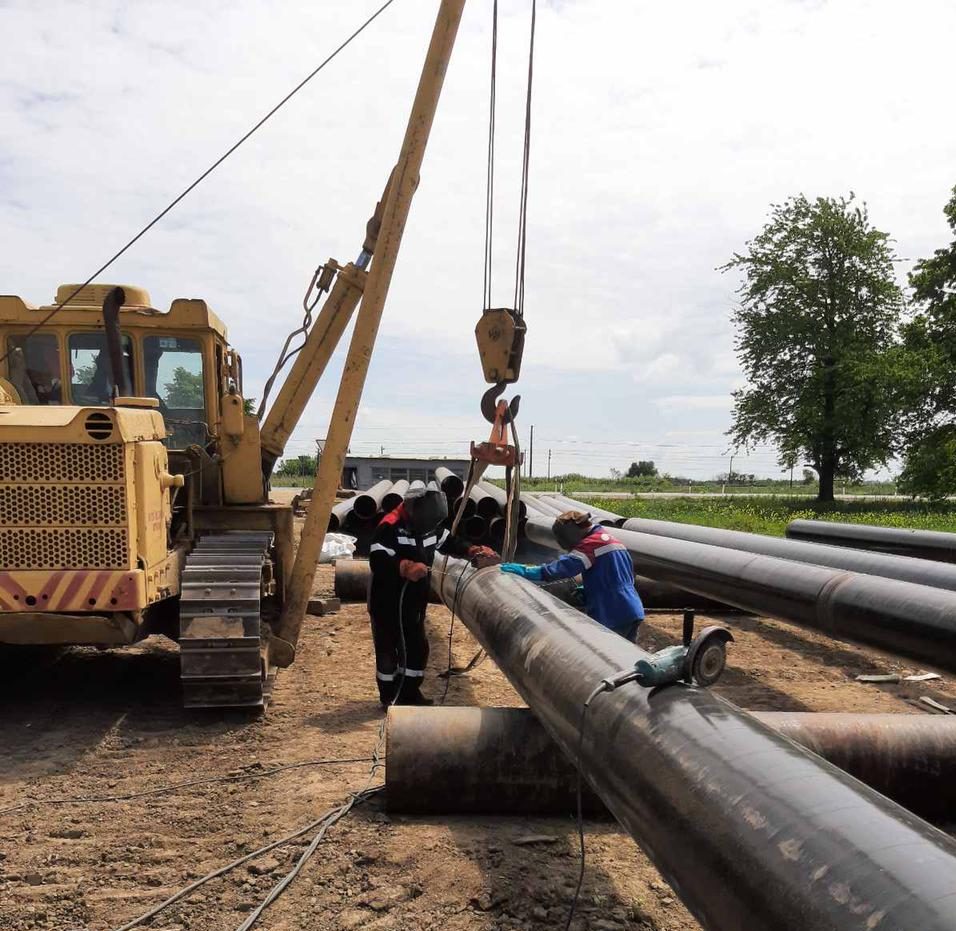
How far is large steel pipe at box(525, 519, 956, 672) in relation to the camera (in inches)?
197

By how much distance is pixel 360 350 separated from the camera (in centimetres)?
643

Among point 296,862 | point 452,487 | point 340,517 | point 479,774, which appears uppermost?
point 452,487

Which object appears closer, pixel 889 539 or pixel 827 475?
pixel 889 539

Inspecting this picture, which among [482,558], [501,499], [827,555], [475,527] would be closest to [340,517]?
[475,527]

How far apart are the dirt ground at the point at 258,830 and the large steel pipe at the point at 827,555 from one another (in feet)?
3.16

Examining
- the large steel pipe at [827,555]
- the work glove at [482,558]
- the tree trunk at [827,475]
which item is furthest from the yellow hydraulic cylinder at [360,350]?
the tree trunk at [827,475]

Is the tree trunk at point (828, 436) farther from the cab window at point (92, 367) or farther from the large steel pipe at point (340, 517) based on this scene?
the cab window at point (92, 367)

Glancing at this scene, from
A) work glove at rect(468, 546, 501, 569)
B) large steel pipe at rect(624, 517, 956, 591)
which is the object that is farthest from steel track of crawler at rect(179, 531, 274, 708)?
large steel pipe at rect(624, 517, 956, 591)

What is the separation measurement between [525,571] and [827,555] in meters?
3.83

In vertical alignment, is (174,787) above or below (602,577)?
below

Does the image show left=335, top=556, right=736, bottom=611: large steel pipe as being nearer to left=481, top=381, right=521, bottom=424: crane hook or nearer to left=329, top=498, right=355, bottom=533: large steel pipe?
left=329, top=498, right=355, bottom=533: large steel pipe

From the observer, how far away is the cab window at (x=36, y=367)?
6480 mm

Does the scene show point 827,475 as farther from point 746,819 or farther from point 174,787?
point 746,819

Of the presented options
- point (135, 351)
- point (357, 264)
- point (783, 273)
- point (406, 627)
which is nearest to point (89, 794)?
Answer: point (406, 627)
